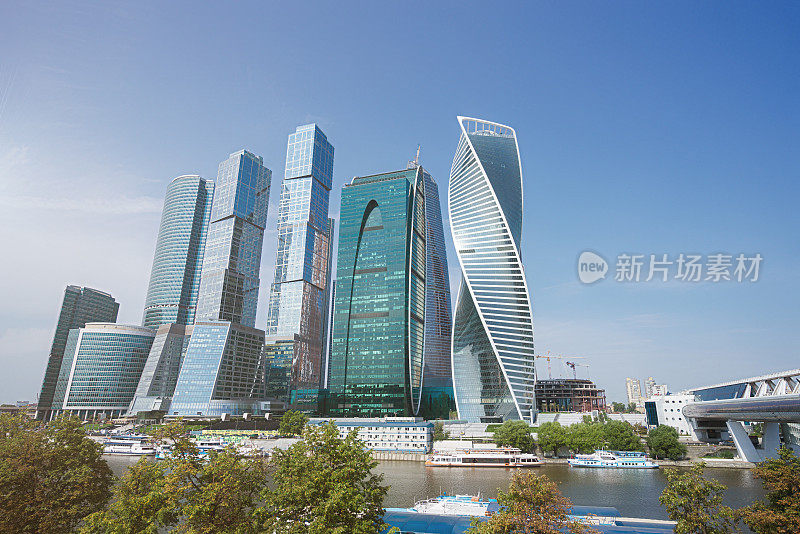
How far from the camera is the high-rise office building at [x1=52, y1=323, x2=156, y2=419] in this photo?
176375mm

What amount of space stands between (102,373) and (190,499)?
192 meters

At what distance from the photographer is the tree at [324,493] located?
22422mm

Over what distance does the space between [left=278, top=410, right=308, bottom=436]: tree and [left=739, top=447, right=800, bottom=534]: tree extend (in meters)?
112

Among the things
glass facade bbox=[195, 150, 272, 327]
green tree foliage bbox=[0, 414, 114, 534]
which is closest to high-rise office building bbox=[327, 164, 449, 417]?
glass facade bbox=[195, 150, 272, 327]

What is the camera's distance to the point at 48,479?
28766mm

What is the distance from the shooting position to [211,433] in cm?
12538

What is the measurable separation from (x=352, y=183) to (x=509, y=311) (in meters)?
79.6

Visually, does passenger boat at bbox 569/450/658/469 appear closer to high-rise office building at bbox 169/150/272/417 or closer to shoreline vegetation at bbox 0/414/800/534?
shoreline vegetation at bbox 0/414/800/534

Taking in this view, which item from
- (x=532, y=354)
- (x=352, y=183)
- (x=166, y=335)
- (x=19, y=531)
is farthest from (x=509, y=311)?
(x=166, y=335)

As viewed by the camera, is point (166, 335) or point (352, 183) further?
point (166, 335)

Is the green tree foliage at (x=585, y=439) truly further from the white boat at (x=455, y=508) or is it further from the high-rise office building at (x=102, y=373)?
the high-rise office building at (x=102, y=373)

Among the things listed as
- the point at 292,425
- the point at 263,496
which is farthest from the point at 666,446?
the point at 292,425

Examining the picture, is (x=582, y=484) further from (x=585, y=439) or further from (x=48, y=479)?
(x=48, y=479)

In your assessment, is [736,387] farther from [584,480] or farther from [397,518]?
[397,518]
